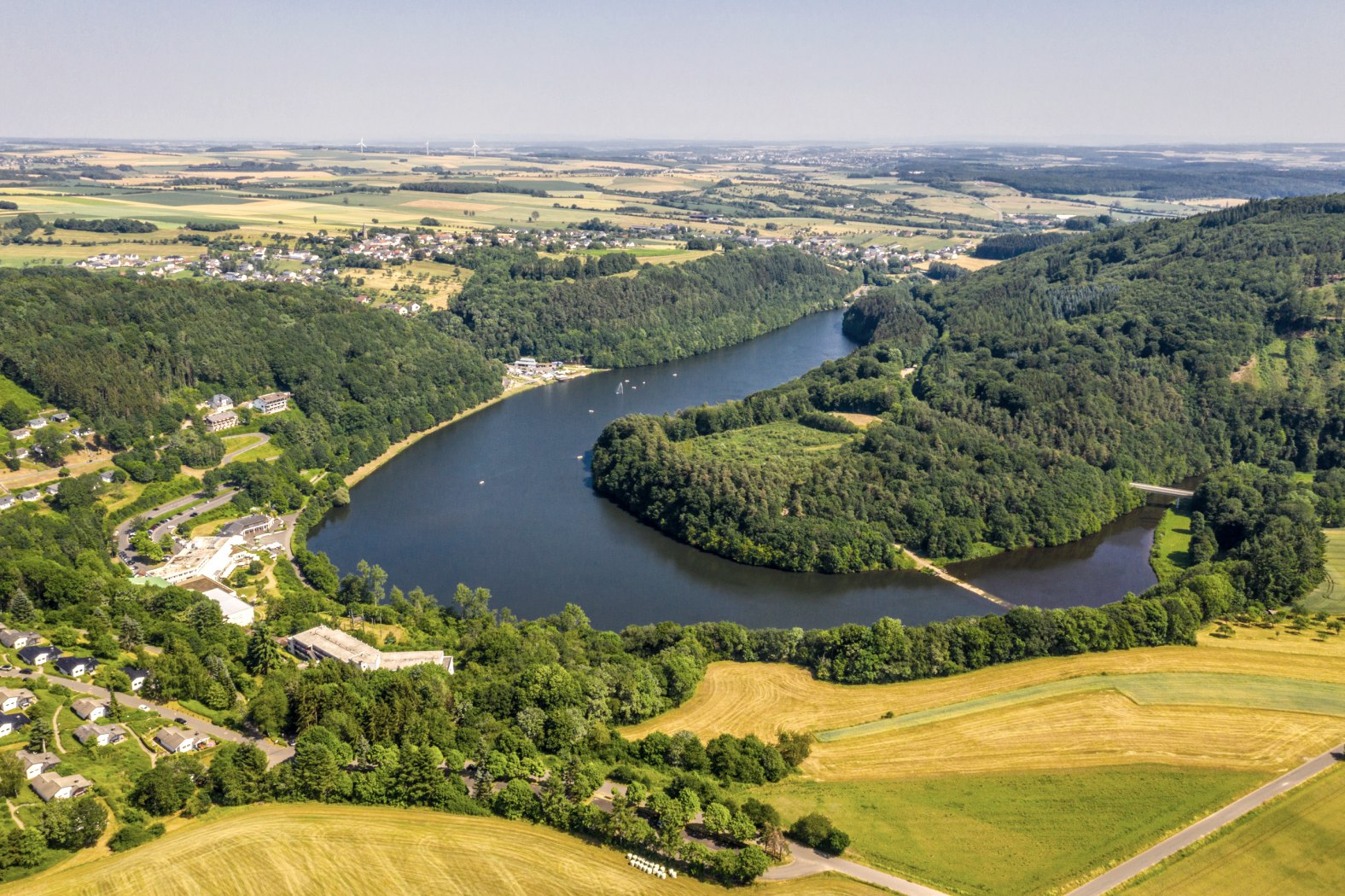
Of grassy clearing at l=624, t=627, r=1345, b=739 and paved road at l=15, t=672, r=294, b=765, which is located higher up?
paved road at l=15, t=672, r=294, b=765

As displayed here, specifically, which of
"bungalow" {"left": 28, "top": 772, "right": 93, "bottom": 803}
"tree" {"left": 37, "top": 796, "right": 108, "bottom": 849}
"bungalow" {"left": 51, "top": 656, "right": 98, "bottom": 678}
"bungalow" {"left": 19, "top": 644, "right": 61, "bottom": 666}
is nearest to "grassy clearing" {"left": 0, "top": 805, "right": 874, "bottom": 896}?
"tree" {"left": 37, "top": 796, "right": 108, "bottom": 849}

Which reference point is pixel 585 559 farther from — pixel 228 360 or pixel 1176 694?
pixel 228 360

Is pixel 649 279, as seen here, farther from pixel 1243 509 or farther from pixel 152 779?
pixel 152 779

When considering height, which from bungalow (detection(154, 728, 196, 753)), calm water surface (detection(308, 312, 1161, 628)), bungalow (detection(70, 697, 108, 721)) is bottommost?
calm water surface (detection(308, 312, 1161, 628))

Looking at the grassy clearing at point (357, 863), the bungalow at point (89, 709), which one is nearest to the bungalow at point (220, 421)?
the bungalow at point (89, 709)

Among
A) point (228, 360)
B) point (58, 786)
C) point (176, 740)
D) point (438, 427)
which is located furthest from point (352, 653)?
point (228, 360)

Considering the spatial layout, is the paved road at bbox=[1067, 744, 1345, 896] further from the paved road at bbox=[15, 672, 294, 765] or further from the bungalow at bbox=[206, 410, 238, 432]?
the bungalow at bbox=[206, 410, 238, 432]
